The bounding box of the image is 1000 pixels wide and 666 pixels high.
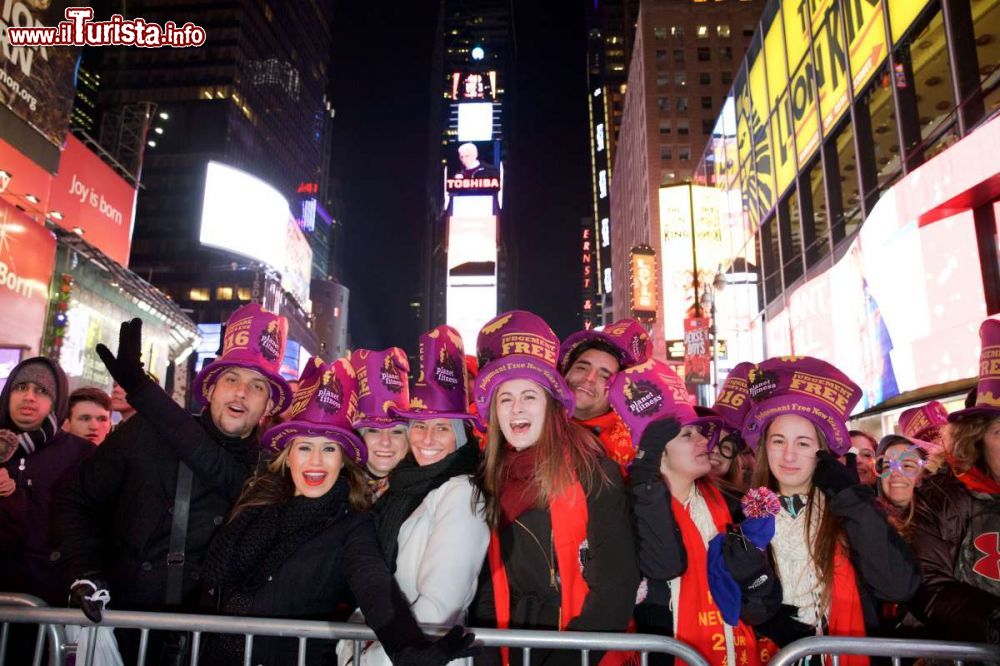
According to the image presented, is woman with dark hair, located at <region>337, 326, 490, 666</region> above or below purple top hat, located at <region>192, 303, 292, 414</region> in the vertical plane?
below

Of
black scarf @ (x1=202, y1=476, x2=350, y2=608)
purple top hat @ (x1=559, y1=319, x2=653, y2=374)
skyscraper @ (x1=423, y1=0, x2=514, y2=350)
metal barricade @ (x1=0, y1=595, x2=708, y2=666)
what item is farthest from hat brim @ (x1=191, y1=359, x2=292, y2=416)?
skyscraper @ (x1=423, y1=0, x2=514, y2=350)

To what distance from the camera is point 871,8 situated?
13.8 metres

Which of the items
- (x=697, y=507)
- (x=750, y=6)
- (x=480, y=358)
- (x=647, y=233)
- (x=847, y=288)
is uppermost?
(x=750, y=6)

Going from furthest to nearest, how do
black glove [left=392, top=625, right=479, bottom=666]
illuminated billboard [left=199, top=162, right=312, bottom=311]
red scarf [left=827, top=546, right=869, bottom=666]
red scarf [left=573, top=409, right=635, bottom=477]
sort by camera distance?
1. illuminated billboard [left=199, top=162, right=312, bottom=311]
2. red scarf [left=573, top=409, right=635, bottom=477]
3. red scarf [left=827, top=546, right=869, bottom=666]
4. black glove [left=392, top=625, right=479, bottom=666]

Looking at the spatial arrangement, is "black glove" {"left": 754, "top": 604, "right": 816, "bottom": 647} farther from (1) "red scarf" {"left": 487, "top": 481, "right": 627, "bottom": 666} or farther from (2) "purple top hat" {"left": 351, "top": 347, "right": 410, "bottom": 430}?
(2) "purple top hat" {"left": 351, "top": 347, "right": 410, "bottom": 430}

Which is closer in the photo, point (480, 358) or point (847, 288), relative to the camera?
point (480, 358)

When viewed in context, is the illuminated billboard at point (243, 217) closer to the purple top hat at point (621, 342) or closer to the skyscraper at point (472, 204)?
the skyscraper at point (472, 204)

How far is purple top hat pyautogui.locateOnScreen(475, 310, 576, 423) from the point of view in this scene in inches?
125

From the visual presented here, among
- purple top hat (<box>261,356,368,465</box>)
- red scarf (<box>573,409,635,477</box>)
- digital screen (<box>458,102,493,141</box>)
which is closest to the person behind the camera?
purple top hat (<box>261,356,368,465</box>)

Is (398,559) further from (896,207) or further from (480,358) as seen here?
(896,207)

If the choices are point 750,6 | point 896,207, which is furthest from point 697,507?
point 750,6

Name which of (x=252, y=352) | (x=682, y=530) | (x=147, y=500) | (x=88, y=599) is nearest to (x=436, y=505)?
A: (x=682, y=530)

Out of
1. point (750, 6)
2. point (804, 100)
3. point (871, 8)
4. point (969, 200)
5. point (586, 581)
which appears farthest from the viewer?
point (750, 6)

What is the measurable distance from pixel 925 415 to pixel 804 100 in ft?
45.2
